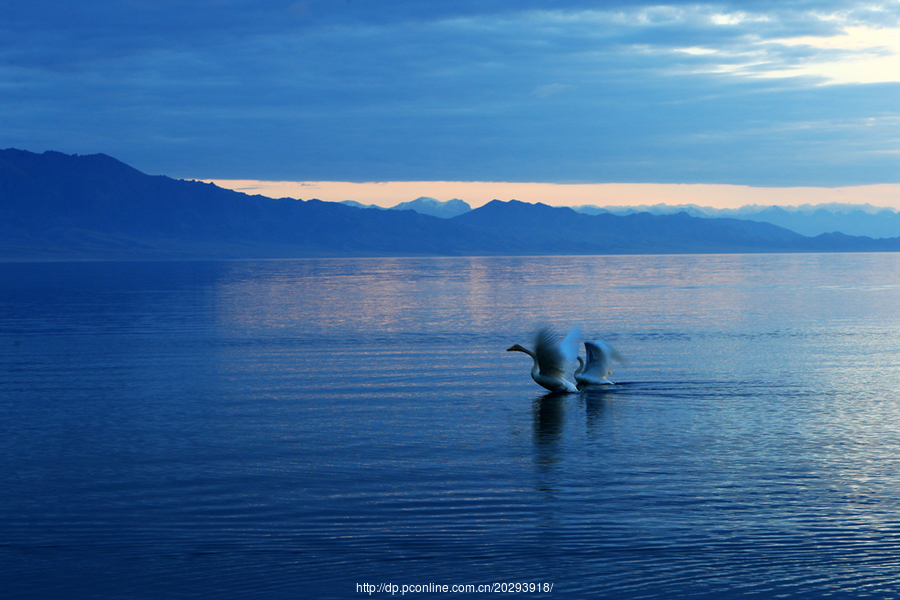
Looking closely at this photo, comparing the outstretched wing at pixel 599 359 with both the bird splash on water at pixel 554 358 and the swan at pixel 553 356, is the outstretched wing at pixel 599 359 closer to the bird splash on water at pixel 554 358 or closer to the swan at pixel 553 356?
the bird splash on water at pixel 554 358

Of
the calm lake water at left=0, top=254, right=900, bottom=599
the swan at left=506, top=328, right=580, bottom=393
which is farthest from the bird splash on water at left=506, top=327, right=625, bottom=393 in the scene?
the calm lake water at left=0, top=254, right=900, bottom=599

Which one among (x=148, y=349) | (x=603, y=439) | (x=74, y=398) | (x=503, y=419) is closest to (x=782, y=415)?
(x=603, y=439)

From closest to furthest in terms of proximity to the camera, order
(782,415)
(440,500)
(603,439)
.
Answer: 1. (440,500)
2. (603,439)
3. (782,415)

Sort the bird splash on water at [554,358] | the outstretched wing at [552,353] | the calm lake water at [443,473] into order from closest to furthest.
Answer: the calm lake water at [443,473] < the bird splash on water at [554,358] < the outstretched wing at [552,353]

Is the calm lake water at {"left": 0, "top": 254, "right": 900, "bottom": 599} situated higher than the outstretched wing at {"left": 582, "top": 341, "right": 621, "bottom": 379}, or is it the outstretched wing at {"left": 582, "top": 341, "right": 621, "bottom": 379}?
the outstretched wing at {"left": 582, "top": 341, "right": 621, "bottom": 379}

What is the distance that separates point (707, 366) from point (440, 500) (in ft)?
52.9

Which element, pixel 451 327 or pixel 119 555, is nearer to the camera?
pixel 119 555

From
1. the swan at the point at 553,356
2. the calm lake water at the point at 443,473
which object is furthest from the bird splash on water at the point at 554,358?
the calm lake water at the point at 443,473

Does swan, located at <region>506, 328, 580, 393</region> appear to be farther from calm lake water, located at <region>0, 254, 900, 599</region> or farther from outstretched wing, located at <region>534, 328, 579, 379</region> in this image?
calm lake water, located at <region>0, 254, 900, 599</region>

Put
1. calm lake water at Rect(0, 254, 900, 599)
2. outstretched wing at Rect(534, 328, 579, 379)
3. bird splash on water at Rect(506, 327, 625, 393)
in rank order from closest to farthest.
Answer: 1. calm lake water at Rect(0, 254, 900, 599)
2. bird splash on water at Rect(506, 327, 625, 393)
3. outstretched wing at Rect(534, 328, 579, 379)

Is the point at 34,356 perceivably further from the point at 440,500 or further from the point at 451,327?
the point at 440,500

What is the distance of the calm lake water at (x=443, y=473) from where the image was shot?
1027cm

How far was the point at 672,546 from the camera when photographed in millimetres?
10852

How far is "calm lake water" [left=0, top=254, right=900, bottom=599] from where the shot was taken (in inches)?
404
